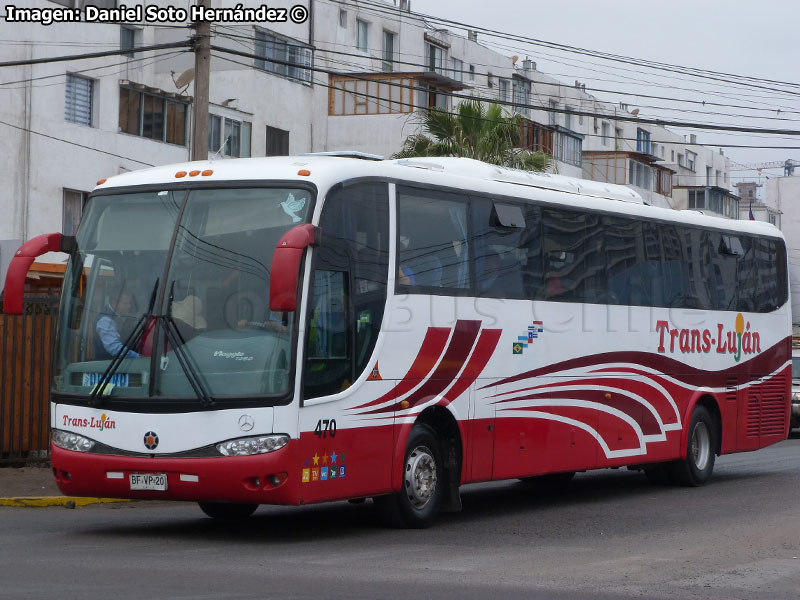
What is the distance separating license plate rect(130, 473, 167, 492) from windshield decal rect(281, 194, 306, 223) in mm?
2360

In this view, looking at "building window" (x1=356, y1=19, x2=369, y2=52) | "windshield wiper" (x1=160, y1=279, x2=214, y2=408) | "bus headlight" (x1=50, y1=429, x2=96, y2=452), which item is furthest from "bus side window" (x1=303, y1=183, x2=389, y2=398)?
"building window" (x1=356, y1=19, x2=369, y2=52)

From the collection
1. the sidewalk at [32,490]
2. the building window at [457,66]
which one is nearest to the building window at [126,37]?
the sidewalk at [32,490]

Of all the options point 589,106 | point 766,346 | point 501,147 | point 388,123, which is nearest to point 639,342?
point 766,346

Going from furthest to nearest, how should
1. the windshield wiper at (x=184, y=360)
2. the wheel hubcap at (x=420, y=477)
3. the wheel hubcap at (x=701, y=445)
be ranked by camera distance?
the wheel hubcap at (x=701, y=445), the wheel hubcap at (x=420, y=477), the windshield wiper at (x=184, y=360)

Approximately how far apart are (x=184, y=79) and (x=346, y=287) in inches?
998

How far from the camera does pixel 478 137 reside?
3098 cm

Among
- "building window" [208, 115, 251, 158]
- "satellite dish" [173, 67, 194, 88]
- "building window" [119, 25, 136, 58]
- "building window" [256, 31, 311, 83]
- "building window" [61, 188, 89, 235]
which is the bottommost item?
"building window" [61, 188, 89, 235]

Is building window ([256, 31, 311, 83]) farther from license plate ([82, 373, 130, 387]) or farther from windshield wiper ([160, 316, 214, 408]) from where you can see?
windshield wiper ([160, 316, 214, 408])

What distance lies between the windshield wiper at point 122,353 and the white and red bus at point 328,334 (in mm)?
17

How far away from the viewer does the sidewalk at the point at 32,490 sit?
561 inches

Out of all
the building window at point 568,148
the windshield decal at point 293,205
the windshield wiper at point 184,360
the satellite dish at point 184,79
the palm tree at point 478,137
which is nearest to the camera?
the windshield wiper at point 184,360

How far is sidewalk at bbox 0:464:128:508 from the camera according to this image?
46.8 ft

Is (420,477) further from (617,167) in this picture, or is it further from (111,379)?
(617,167)

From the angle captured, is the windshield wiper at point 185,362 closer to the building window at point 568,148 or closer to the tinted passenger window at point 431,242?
the tinted passenger window at point 431,242
